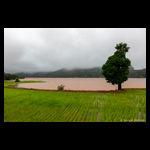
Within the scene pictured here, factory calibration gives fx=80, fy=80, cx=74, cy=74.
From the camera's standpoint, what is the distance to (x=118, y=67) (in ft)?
59.9

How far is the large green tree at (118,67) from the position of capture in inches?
691

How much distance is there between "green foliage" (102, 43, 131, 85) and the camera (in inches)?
690

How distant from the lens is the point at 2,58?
3143 millimetres

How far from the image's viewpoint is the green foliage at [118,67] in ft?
57.5

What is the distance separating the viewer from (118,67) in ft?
59.9

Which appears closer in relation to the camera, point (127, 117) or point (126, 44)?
point (127, 117)

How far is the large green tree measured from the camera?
17.5m
